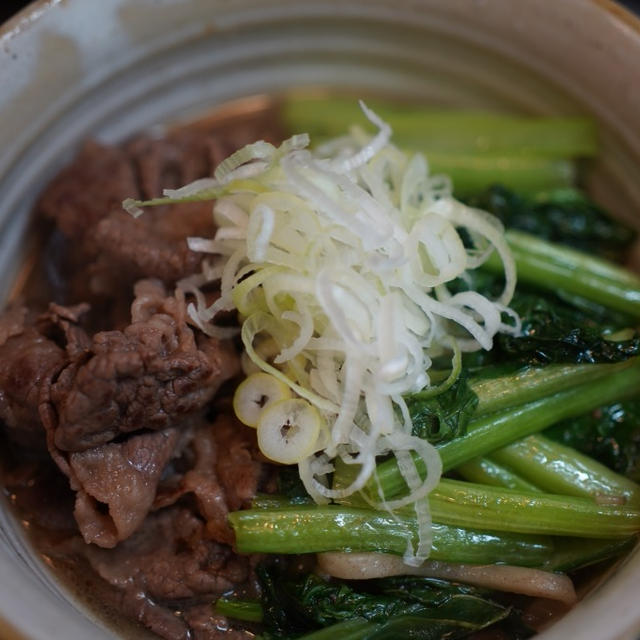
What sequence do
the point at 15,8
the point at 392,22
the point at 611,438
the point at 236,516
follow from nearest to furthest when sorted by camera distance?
the point at 236,516, the point at 611,438, the point at 392,22, the point at 15,8

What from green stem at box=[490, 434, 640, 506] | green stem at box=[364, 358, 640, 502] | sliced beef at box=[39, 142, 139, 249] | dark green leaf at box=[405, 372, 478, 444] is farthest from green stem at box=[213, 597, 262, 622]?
sliced beef at box=[39, 142, 139, 249]

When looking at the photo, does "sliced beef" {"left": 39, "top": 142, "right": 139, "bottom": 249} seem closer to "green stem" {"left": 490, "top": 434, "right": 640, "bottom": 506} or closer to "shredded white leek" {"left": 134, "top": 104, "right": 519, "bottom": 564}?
"shredded white leek" {"left": 134, "top": 104, "right": 519, "bottom": 564}

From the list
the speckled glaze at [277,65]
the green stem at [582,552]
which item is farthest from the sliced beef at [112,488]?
the green stem at [582,552]

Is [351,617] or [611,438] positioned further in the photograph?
[611,438]

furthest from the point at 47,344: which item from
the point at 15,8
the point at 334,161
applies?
the point at 15,8

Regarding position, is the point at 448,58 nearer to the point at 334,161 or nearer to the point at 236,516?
the point at 334,161

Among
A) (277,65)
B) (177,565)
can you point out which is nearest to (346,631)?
(177,565)

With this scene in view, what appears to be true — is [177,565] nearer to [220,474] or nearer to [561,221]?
[220,474]
